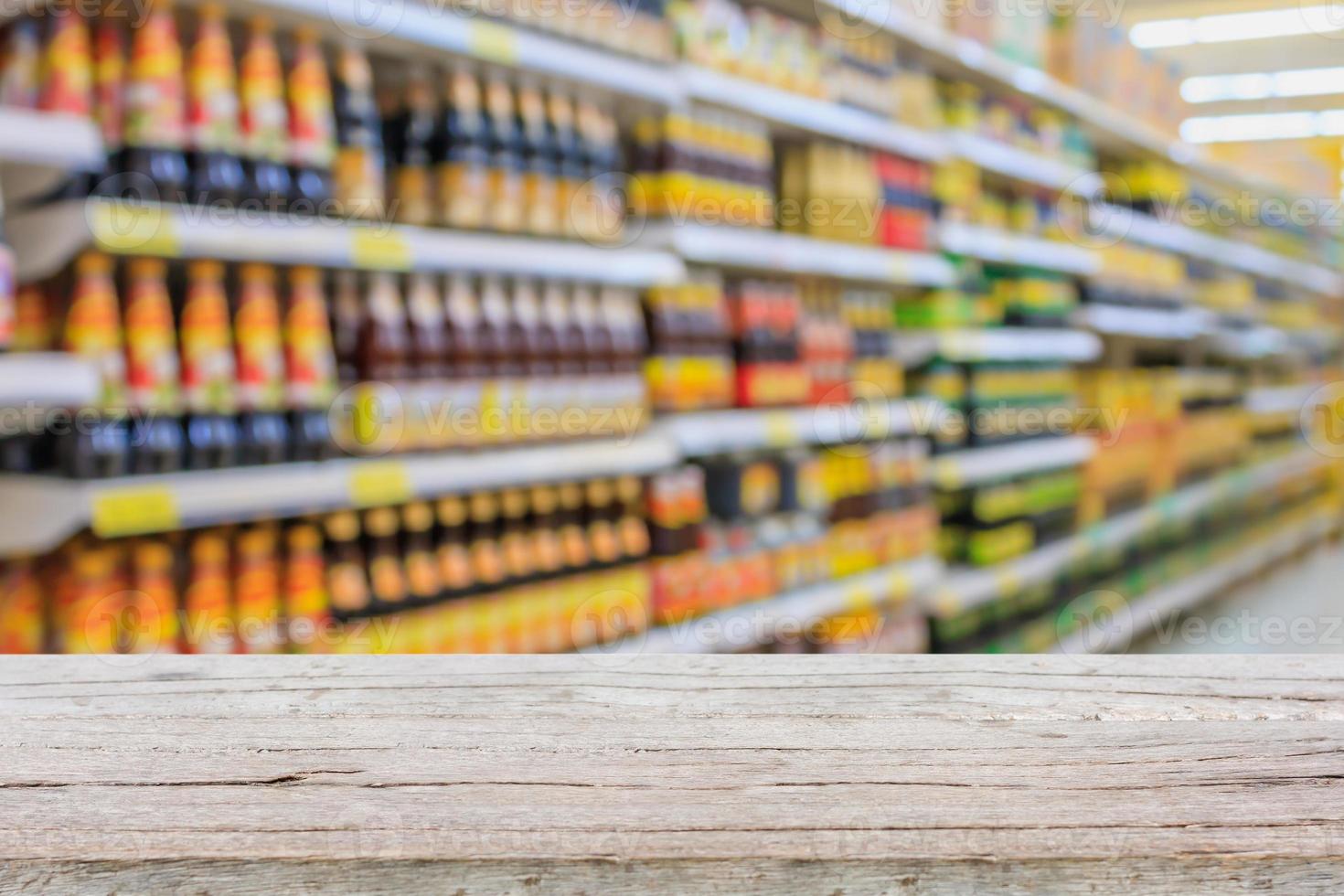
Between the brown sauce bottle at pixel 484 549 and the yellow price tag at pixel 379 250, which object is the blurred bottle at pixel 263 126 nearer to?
the yellow price tag at pixel 379 250

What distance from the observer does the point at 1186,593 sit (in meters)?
5.77

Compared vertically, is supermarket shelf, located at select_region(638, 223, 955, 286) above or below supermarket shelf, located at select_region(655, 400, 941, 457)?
above

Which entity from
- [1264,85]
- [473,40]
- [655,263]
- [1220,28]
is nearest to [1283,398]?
[1220,28]

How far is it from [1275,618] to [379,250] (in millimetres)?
5238

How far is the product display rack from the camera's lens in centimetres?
171

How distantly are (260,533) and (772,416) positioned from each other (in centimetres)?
142

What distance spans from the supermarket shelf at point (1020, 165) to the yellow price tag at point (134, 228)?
268 cm

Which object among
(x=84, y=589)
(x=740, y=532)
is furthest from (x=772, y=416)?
(x=84, y=589)

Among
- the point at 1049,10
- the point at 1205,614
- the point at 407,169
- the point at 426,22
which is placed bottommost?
the point at 1205,614

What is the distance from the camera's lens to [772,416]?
9.93 ft

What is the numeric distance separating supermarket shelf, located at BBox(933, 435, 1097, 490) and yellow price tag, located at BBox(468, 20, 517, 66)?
211 cm

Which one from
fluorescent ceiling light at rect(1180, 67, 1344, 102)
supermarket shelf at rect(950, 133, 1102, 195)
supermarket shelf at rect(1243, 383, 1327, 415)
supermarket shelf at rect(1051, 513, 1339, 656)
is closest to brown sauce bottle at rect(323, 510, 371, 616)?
supermarket shelf at rect(950, 133, 1102, 195)

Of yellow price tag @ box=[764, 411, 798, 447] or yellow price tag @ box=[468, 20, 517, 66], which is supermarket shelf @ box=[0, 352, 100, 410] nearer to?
yellow price tag @ box=[468, 20, 517, 66]

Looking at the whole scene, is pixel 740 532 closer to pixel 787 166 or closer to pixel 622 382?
pixel 622 382
